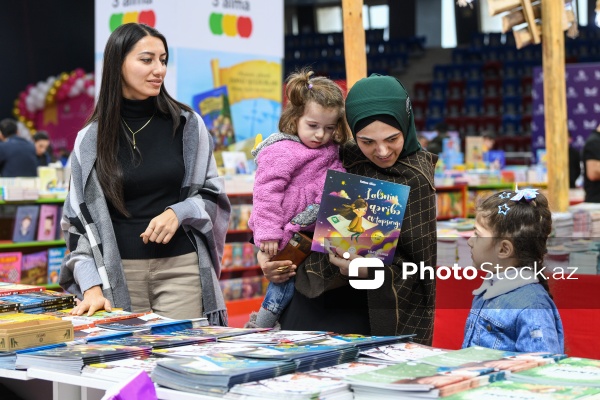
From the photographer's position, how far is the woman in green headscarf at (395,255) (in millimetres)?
2344

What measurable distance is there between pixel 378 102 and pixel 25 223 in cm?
522

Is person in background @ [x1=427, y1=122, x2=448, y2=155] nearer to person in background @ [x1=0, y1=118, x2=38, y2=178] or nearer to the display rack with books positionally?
person in background @ [x1=0, y1=118, x2=38, y2=178]

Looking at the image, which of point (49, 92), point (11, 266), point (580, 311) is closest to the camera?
point (580, 311)

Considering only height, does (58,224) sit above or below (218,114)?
below

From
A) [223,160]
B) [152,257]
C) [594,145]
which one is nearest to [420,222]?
[152,257]

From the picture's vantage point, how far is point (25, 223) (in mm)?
6941

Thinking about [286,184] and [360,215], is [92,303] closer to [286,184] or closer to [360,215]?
[286,184]

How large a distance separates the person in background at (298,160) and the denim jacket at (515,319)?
0.55 m

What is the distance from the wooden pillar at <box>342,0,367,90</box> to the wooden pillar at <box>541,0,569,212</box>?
90.4 inches

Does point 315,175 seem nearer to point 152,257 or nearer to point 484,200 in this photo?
point 484,200

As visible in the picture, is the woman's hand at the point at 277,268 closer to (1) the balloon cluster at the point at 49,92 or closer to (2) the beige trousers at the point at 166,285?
(2) the beige trousers at the point at 166,285

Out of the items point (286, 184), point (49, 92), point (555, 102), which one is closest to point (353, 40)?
point (286, 184)

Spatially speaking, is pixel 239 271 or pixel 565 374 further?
pixel 239 271

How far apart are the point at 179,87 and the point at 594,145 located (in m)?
3.77
